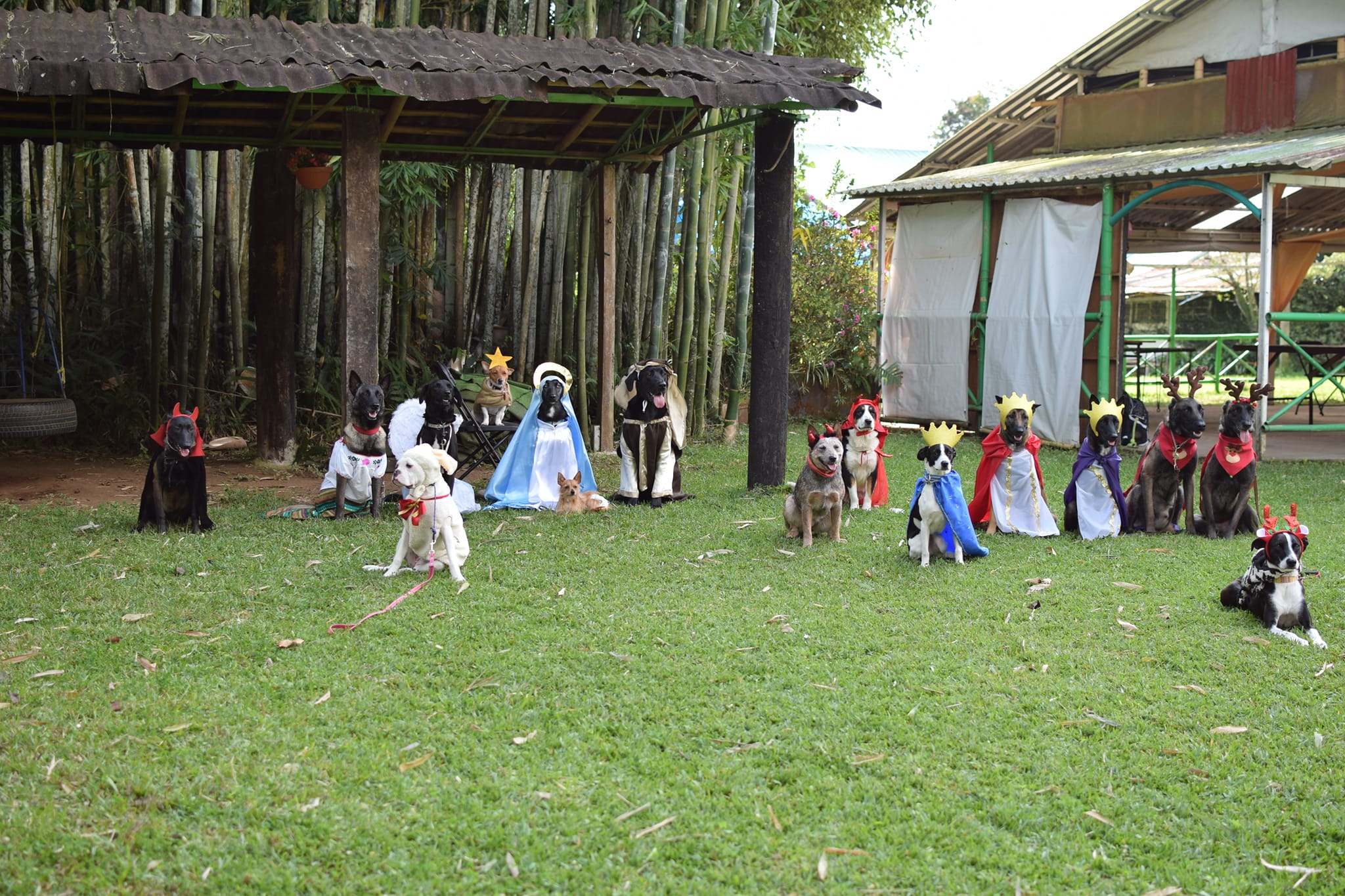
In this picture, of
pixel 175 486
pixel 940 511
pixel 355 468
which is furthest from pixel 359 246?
pixel 940 511

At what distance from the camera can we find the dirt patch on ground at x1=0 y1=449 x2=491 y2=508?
23.2ft

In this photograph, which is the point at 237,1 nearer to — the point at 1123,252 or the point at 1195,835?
the point at 1123,252

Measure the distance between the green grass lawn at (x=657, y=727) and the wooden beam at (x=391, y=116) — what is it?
8.76 ft

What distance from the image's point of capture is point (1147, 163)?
392 inches

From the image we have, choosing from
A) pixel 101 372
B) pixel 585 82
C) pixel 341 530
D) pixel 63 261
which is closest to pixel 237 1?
pixel 63 261

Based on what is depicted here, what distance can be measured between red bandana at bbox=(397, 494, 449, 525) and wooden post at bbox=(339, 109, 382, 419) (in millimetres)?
1932

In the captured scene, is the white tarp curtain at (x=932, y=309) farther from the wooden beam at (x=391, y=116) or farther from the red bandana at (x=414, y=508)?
the red bandana at (x=414, y=508)

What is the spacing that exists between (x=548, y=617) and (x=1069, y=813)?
225cm

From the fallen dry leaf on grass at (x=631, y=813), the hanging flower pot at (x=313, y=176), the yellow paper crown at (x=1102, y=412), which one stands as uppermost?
the hanging flower pot at (x=313, y=176)

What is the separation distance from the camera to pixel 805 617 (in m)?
4.58

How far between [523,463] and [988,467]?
9.29ft

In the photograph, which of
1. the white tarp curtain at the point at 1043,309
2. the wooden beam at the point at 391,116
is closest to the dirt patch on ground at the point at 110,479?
the wooden beam at the point at 391,116

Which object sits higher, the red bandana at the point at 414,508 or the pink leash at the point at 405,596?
the red bandana at the point at 414,508

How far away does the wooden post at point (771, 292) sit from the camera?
284 inches
